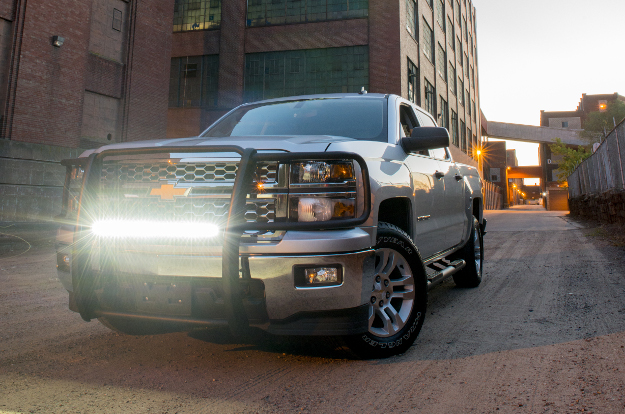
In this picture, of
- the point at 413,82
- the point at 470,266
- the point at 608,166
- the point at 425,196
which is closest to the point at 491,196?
the point at 413,82

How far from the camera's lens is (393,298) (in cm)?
316

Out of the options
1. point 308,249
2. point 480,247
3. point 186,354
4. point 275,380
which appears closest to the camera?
point 308,249

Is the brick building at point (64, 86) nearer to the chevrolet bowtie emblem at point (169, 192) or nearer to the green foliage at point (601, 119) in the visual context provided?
the chevrolet bowtie emblem at point (169, 192)

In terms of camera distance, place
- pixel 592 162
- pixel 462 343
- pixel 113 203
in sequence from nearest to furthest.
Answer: pixel 113 203, pixel 462 343, pixel 592 162

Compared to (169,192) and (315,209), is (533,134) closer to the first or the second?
A: (315,209)

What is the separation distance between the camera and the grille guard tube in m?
2.37

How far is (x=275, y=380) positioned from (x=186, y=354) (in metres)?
0.78

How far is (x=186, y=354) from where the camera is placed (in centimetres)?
308

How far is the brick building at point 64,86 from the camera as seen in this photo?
1530cm

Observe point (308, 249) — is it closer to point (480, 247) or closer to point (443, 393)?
point (443, 393)

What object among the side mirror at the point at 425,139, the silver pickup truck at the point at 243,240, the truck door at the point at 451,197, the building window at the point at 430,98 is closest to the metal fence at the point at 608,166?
the truck door at the point at 451,197

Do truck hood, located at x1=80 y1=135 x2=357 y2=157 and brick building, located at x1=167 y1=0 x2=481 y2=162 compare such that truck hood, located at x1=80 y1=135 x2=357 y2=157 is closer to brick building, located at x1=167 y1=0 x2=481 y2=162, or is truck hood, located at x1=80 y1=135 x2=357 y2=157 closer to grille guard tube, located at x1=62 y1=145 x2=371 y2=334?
grille guard tube, located at x1=62 y1=145 x2=371 y2=334

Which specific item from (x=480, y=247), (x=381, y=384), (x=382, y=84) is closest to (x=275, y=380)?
(x=381, y=384)

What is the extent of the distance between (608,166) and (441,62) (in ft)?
73.3
